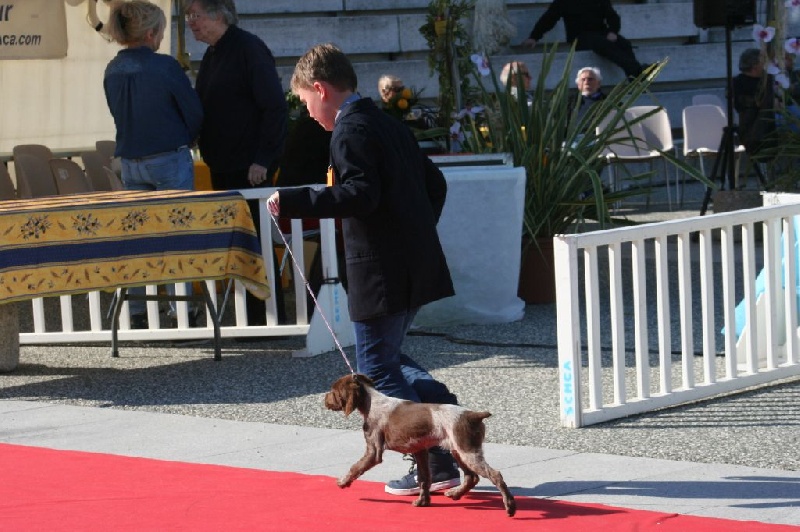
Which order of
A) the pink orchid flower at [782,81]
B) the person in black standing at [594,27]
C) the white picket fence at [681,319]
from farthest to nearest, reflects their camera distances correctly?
the person in black standing at [594,27] < the pink orchid flower at [782,81] < the white picket fence at [681,319]

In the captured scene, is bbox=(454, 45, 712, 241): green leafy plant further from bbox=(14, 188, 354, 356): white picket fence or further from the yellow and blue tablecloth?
the yellow and blue tablecloth

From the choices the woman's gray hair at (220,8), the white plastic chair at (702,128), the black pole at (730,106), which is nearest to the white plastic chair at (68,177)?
the woman's gray hair at (220,8)

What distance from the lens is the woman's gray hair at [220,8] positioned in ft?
29.2

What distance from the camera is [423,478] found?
5.32m

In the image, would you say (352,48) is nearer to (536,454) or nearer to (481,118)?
(481,118)

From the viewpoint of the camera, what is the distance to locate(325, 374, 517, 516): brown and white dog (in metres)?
5.05

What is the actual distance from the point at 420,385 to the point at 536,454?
0.86 meters

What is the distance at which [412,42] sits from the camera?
20281 millimetres

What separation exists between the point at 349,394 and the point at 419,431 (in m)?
0.27

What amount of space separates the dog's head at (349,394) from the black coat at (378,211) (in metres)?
0.23

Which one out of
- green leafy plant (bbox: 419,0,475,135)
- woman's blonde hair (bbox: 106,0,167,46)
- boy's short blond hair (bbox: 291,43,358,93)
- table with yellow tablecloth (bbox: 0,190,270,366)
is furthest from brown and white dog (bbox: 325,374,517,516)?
green leafy plant (bbox: 419,0,475,135)

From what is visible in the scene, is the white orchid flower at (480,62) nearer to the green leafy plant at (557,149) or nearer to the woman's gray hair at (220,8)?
the green leafy plant at (557,149)

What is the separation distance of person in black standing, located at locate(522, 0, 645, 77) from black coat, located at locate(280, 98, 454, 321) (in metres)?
14.5

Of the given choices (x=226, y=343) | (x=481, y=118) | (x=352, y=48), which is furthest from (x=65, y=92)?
(x=352, y=48)
